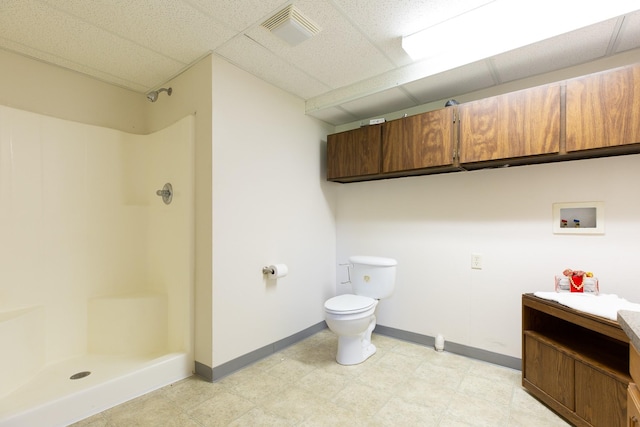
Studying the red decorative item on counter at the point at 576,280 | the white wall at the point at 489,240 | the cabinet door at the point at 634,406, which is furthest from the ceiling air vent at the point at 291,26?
the red decorative item on counter at the point at 576,280

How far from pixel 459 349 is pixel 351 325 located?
1002 mm

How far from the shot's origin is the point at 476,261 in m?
2.40

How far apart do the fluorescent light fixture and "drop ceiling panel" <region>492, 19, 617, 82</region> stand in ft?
0.20

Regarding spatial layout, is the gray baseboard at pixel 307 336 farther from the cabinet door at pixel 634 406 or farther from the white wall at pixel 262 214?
the cabinet door at pixel 634 406

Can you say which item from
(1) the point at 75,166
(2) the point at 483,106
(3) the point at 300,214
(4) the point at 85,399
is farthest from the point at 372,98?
(4) the point at 85,399

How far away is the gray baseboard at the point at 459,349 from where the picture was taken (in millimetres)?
2232

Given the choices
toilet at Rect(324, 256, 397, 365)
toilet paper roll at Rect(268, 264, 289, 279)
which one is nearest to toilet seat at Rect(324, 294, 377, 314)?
toilet at Rect(324, 256, 397, 365)

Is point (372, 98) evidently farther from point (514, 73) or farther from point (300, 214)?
point (300, 214)

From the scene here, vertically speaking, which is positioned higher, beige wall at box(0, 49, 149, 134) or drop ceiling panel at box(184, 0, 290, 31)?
drop ceiling panel at box(184, 0, 290, 31)

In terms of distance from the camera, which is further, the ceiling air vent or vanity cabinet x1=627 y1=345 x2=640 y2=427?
the ceiling air vent

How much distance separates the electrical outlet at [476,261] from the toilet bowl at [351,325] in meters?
0.88

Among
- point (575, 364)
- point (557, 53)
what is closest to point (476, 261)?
point (575, 364)

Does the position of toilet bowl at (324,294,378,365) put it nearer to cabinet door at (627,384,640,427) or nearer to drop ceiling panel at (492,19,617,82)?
cabinet door at (627,384,640,427)

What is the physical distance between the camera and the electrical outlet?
2.39 m
